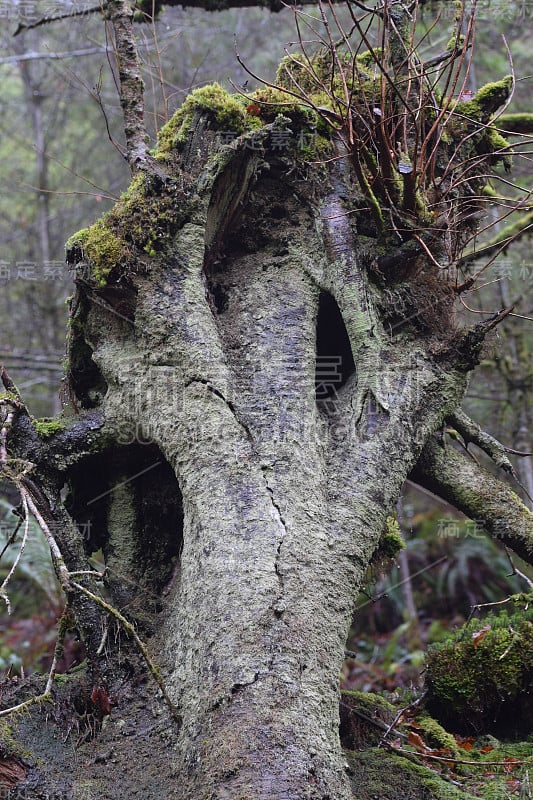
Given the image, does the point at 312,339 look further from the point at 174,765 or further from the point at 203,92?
the point at 174,765

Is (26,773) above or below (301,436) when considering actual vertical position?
below

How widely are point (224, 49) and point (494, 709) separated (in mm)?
12470

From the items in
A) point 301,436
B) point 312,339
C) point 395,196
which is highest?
point 395,196

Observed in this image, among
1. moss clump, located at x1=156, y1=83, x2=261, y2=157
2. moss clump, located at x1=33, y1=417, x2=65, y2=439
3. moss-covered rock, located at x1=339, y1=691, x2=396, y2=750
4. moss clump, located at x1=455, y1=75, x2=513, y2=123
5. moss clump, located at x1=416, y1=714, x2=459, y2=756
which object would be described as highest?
moss clump, located at x1=455, y1=75, x2=513, y2=123

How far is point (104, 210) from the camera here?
11922 mm

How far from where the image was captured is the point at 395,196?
3.98 m

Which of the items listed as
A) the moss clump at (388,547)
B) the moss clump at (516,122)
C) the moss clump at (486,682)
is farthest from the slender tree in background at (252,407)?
the moss clump at (516,122)

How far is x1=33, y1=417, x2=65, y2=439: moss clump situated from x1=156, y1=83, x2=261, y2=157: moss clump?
1624 mm

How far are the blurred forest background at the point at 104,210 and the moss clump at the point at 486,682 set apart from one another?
3.34 meters

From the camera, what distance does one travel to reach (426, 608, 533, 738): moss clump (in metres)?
4.18

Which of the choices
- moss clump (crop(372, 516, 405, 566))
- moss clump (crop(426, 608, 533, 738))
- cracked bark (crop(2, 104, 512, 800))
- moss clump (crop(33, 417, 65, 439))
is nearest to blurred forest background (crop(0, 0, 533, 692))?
cracked bark (crop(2, 104, 512, 800))

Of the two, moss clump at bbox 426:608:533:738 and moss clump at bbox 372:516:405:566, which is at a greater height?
moss clump at bbox 372:516:405:566

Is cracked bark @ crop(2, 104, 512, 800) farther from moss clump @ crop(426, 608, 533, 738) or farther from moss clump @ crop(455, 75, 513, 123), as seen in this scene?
moss clump @ crop(426, 608, 533, 738)

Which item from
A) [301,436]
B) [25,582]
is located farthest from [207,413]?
[25,582]
